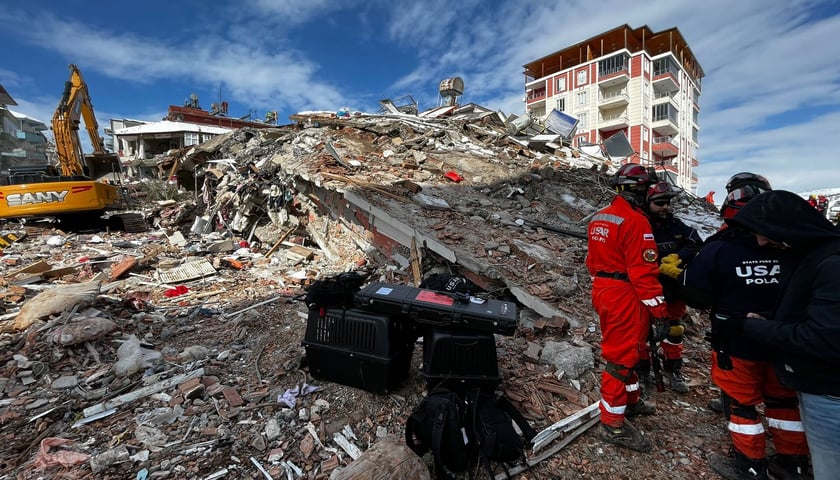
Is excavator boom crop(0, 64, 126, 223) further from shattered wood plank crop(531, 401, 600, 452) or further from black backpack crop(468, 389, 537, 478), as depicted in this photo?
shattered wood plank crop(531, 401, 600, 452)

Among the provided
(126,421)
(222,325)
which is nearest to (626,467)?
(126,421)

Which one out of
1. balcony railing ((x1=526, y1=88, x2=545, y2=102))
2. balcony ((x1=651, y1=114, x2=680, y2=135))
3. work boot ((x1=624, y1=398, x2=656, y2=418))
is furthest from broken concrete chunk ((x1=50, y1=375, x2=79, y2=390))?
balcony railing ((x1=526, y1=88, x2=545, y2=102))

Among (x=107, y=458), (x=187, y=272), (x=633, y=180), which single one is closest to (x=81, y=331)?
(x=107, y=458)

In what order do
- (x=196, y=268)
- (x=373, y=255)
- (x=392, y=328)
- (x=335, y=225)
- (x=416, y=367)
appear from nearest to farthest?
(x=392, y=328) < (x=416, y=367) < (x=373, y=255) < (x=196, y=268) < (x=335, y=225)

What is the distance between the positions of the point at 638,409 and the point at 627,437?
406 millimetres

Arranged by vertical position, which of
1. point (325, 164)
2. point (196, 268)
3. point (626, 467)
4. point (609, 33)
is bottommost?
point (626, 467)

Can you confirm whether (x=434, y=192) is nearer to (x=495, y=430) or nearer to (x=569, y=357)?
(x=569, y=357)

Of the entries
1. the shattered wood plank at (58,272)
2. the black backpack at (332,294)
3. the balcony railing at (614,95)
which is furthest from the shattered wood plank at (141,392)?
the balcony railing at (614,95)

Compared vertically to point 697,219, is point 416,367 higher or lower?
lower

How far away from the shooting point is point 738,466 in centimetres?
200

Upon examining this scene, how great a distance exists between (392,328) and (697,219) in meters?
6.94

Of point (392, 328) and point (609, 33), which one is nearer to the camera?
point (392, 328)

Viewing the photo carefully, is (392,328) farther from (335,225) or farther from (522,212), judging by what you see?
(335,225)

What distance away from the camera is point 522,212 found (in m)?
6.30
